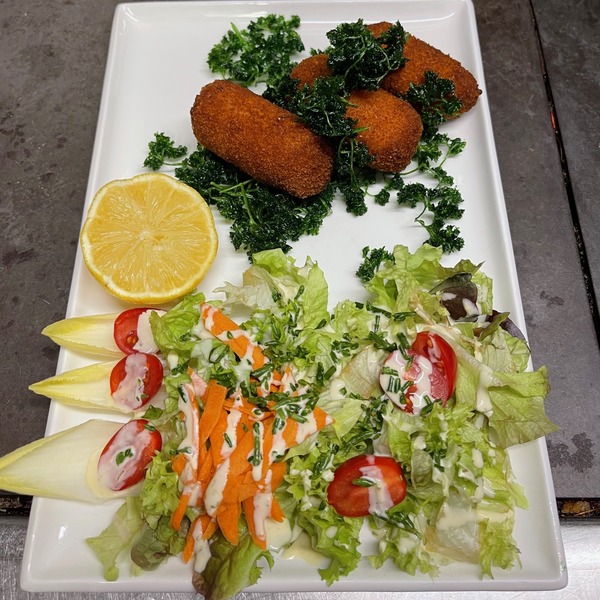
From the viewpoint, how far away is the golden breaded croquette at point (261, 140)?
2482mm

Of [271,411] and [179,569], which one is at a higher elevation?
[271,411]

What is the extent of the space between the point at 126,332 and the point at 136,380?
0.64 ft

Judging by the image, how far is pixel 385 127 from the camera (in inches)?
98.4

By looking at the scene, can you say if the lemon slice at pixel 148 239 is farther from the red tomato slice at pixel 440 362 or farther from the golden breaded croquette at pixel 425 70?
the golden breaded croquette at pixel 425 70

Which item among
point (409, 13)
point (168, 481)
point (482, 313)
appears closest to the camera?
point (168, 481)

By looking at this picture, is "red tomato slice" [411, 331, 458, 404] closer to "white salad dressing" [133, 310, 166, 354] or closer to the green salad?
the green salad

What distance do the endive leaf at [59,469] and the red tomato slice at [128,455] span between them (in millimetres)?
36

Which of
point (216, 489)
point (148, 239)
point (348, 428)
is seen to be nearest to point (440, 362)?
point (348, 428)

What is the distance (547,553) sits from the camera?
193 centimetres

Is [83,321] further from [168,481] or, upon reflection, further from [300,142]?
[300,142]

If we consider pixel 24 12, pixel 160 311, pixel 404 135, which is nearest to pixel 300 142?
pixel 404 135

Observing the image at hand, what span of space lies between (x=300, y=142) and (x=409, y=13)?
1060 mm

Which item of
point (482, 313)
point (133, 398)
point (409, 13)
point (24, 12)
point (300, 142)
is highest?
point (24, 12)

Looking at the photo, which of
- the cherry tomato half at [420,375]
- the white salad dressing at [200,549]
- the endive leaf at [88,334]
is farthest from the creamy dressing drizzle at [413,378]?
the endive leaf at [88,334]
